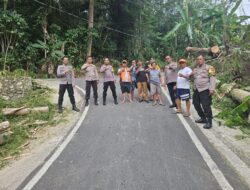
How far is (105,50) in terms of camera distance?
32.2m

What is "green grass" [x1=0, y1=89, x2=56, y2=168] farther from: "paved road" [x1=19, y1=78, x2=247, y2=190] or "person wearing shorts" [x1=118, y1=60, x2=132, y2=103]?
"person wearing shorts" [x1=118, y1=60, x2=132, y2=103]

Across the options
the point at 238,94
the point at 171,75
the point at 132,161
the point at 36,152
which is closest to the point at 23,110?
the point at 36,152

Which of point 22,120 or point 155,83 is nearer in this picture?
point 22,120

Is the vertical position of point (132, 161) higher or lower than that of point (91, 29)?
lower

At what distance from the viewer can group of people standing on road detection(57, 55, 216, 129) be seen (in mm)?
9484

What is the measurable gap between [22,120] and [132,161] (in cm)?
554

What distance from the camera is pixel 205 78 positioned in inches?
373

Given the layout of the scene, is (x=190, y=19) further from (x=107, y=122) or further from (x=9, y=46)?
(x=9, y=46)

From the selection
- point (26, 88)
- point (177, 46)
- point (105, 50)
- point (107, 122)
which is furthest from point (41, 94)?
point (177, 46)

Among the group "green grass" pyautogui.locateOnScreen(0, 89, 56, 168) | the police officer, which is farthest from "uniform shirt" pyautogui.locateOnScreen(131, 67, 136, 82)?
the police officer

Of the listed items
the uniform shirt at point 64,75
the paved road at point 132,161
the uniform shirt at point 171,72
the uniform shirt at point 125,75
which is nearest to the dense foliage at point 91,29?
the uniform shirt at point 171,72

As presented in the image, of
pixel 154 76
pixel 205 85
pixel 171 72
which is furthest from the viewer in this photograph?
pixel 154 76

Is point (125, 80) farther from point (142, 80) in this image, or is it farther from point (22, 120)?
point (22, 120)

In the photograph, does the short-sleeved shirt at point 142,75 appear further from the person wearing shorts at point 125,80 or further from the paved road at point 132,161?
the paved road at point 132,161
